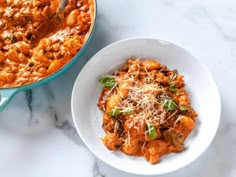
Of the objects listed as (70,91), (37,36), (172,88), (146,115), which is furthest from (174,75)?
(37,36)

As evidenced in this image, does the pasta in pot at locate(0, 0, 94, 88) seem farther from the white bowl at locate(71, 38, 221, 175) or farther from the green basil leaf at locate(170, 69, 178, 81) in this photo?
the green basil leaf at locate(170, 69, 178, 81)

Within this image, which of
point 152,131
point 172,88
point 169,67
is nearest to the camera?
point 152,131

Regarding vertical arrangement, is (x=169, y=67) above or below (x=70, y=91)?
above

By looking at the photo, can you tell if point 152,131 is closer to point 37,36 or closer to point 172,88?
point 172,88

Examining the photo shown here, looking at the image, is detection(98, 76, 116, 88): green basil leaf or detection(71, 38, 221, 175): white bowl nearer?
detection(71, 38, 221, 175): white bowl

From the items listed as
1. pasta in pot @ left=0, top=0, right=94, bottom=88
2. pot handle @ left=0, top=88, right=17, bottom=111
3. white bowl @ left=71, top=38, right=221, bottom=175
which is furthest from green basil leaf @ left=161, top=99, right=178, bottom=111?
pot handle @ left=0, top=88, right=17, bottom=111

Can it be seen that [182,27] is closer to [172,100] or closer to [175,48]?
[175,48]

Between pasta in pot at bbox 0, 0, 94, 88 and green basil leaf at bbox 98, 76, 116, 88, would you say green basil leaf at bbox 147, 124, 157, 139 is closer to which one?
green basil leaf at bbox 98, 76, 116, 88

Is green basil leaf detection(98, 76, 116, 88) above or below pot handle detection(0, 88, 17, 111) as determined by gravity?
above
